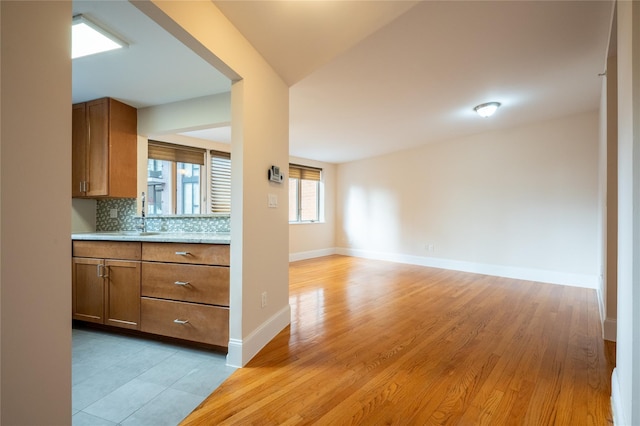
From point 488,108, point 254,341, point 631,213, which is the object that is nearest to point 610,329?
point 631,213

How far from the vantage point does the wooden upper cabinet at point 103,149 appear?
2941 mm

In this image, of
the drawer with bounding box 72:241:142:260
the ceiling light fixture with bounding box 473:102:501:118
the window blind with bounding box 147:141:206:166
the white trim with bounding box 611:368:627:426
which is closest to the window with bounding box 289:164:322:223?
the window blind with bounding box 147:141:206:166

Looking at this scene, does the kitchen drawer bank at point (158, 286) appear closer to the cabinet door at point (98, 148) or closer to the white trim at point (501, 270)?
the cabinet door at point (98, 148)

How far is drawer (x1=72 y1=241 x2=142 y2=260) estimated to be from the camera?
244 cm

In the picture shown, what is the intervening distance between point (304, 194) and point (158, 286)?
15.1 ft

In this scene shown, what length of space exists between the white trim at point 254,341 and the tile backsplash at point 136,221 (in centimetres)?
93

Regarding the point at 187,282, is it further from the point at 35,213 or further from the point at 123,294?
the point at 35,213

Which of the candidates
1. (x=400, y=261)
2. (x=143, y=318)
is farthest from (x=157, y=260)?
(x=400, y=261)

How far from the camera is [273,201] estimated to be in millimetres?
2551

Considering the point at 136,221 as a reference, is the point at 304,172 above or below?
above

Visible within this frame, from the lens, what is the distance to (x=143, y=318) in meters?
2.39

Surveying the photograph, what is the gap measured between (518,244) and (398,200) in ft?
7.41

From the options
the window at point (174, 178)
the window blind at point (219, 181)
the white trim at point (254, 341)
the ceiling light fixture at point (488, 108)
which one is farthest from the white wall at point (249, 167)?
the ceiling light fixture at point (488, 108)

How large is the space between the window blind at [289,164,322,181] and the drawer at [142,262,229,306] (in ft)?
13.3
